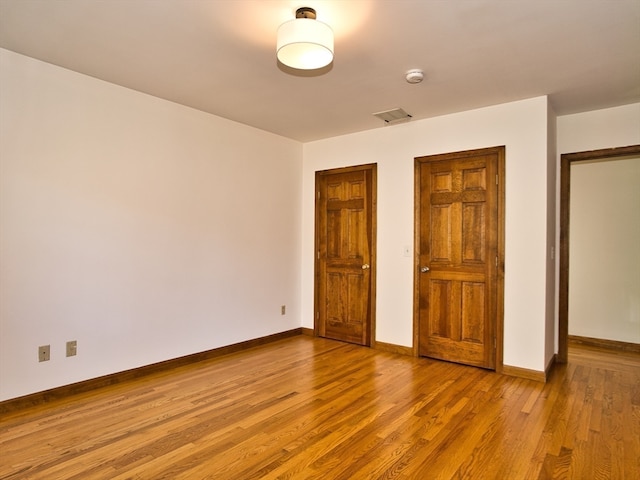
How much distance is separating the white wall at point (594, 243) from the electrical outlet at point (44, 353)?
16.5 feet

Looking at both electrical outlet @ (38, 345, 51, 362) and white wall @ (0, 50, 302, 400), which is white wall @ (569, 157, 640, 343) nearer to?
white wall @ (0, 50, 302, 400)

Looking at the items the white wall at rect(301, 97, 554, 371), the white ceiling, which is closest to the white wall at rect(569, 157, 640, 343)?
the white ceiling

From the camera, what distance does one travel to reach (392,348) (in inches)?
172

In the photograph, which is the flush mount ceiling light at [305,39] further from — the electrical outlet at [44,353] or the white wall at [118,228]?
the electrical outlet at [44,353]

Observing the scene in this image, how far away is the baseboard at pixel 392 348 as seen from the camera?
4238 mm

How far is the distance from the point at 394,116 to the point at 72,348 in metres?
3.66

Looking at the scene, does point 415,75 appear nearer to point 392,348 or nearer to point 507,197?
point 507,197

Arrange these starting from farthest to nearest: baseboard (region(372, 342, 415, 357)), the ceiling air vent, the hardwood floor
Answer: baseboard (region(372, 342, 415, 357)), the ceiling air vent, the hardwood floor

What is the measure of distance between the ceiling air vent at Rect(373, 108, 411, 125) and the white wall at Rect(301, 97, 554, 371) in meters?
0.17

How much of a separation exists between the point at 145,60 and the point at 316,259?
3.07 m

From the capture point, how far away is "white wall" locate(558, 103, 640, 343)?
12.0 feet

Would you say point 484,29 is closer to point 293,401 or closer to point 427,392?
point 427,392

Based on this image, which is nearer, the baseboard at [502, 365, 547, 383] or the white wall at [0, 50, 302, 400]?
the white wall at [0, 50, 302, 400]

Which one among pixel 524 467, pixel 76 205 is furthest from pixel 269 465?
pixel 76 205
